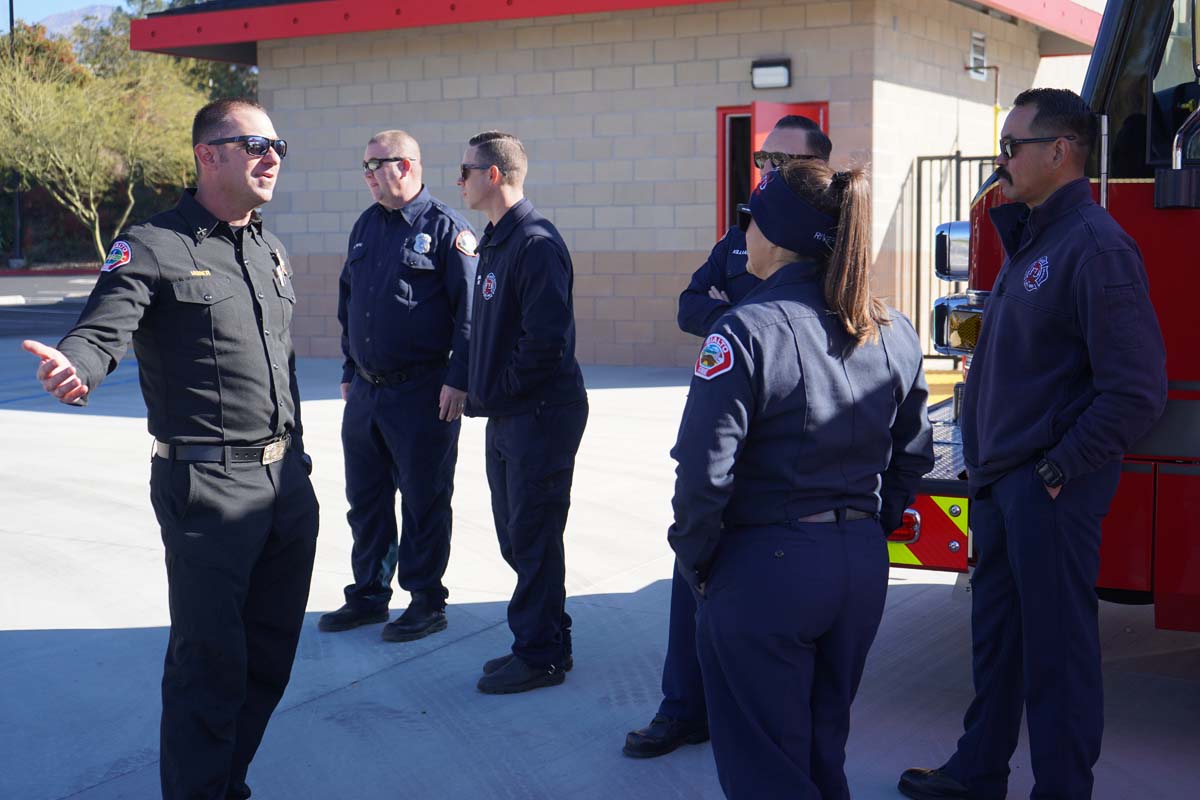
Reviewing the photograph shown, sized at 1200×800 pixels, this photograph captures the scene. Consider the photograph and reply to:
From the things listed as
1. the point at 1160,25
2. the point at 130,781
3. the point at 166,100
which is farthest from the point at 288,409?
the point at 166,100

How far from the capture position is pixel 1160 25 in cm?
402

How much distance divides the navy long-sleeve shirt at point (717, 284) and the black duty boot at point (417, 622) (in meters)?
1.83

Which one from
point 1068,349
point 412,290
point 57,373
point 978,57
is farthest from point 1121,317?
point 978,57

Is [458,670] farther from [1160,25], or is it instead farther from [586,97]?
[586,97]

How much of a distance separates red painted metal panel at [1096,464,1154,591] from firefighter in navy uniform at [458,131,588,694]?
1.91 m

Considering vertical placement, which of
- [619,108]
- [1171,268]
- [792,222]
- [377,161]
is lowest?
[1171,268]

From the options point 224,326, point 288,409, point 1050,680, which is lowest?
point 1050,680

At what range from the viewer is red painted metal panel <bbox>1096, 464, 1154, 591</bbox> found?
4.05 m

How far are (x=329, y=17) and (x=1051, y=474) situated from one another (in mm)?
13136

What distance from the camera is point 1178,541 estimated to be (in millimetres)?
4031

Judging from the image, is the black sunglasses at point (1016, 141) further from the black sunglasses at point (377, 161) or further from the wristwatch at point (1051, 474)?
the black sunglasses at point (377, 161)

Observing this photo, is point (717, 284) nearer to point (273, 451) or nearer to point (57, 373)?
point (273, 451)

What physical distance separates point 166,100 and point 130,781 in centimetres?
4065

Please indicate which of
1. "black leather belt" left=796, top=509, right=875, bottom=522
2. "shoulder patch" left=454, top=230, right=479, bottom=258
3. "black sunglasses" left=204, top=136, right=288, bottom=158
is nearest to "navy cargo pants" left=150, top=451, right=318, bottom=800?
"black sunglasses" left=204, top=136, right=288, bottom=158
